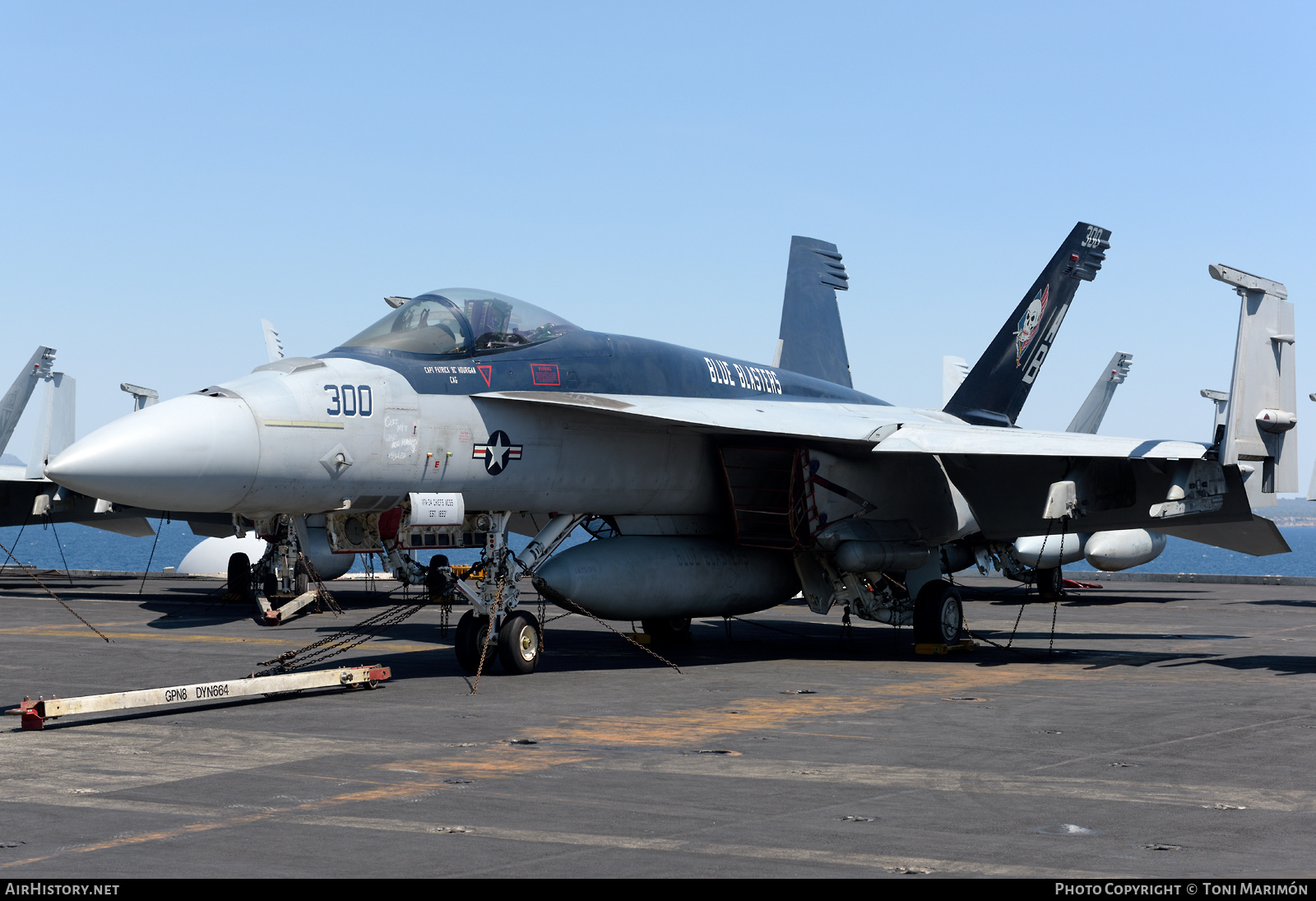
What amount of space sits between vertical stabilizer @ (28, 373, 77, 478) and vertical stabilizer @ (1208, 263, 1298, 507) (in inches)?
1225

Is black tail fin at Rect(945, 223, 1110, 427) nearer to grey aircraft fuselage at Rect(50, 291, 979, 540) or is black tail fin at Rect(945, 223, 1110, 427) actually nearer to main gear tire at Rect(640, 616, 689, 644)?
grey aircraft fuselage at Rect(50, 291, 979, 540)

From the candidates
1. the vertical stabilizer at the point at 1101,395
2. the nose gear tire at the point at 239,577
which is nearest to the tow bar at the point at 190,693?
the nose gear tire at the point at 239,577

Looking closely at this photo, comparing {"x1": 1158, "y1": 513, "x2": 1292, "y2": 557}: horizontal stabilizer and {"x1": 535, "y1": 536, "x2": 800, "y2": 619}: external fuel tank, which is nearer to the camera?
{"x1": 535, "y1": 536, "x2": 800, "y2": 619}: external fuel tank

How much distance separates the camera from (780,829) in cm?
595

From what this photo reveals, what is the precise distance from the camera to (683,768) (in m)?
7.69

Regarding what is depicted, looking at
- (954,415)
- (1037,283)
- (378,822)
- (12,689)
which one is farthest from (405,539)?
(1037,283)

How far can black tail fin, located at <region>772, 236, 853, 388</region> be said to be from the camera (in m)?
20.9

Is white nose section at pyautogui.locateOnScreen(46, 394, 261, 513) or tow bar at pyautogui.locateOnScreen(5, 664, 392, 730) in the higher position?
white nose section at pyautogui.locateOnScreen(46, 394, 261, 513)

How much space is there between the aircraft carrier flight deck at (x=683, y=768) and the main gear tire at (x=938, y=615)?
0.29 meters

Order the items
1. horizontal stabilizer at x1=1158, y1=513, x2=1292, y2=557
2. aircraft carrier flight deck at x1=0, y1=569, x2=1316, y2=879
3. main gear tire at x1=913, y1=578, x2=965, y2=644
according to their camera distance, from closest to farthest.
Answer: aircraft carrier flight deck at x1=0, y1=569, x2=1316, y2=879, horizontal stabilizer at x1=1158, y1=513, x2=1292, y2=557, main gear tire at x1=913, y1=578, x2=965, y2=644

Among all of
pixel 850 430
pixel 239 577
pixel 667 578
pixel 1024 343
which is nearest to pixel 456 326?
pixel 667 578

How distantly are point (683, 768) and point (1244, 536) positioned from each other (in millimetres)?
10122

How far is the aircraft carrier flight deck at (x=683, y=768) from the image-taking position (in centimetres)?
542

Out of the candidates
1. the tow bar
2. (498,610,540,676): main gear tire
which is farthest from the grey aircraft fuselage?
the tow bar
